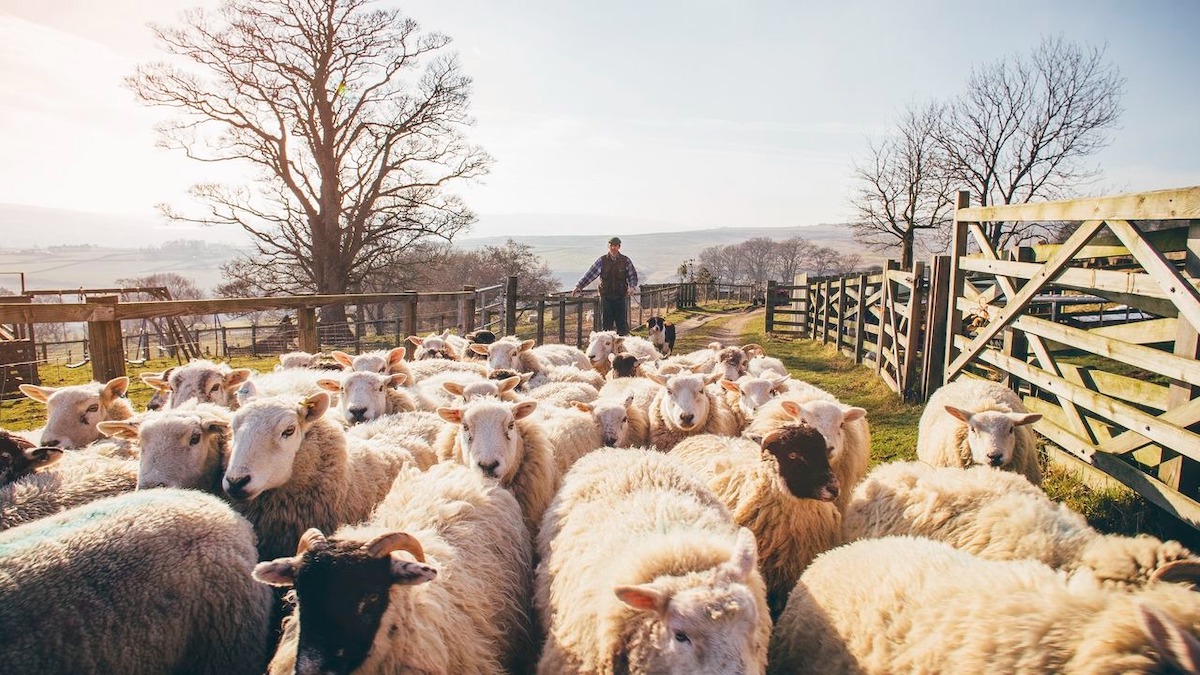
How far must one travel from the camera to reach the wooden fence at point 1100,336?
12.1 ft

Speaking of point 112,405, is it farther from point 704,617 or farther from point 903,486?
point 903,486

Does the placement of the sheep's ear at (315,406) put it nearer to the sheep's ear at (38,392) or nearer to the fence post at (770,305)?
the sheep's ear at (38,392)

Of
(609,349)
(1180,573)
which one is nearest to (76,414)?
(1180,573)

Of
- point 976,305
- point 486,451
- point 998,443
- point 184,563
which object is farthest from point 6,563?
point 976,305

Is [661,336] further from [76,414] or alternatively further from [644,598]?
[644,598]

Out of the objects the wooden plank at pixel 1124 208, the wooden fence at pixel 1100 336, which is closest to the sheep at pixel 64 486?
the wooden fence at pixel 1100 336

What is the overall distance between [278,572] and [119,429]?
2.45m

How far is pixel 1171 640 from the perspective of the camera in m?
1.44

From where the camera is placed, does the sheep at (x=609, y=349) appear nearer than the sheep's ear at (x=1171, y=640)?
No

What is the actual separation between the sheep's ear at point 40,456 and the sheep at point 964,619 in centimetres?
386

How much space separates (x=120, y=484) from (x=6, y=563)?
121cm

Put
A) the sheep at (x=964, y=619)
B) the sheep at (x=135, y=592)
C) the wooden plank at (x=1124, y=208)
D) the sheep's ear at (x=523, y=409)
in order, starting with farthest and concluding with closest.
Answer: the sheep's ear at (x=523, y=409) → the wooden plank at (x=1124, y=208) → the sheep at (x=135, y=592) → the sheep at (x=964, y=619)

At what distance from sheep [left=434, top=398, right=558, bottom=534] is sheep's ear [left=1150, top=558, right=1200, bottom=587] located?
9.46ft

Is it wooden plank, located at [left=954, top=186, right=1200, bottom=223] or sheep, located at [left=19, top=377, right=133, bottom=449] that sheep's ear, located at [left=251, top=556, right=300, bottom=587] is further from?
wooden plank, located at [left=954, top=186, right=1200, bottom=223]
